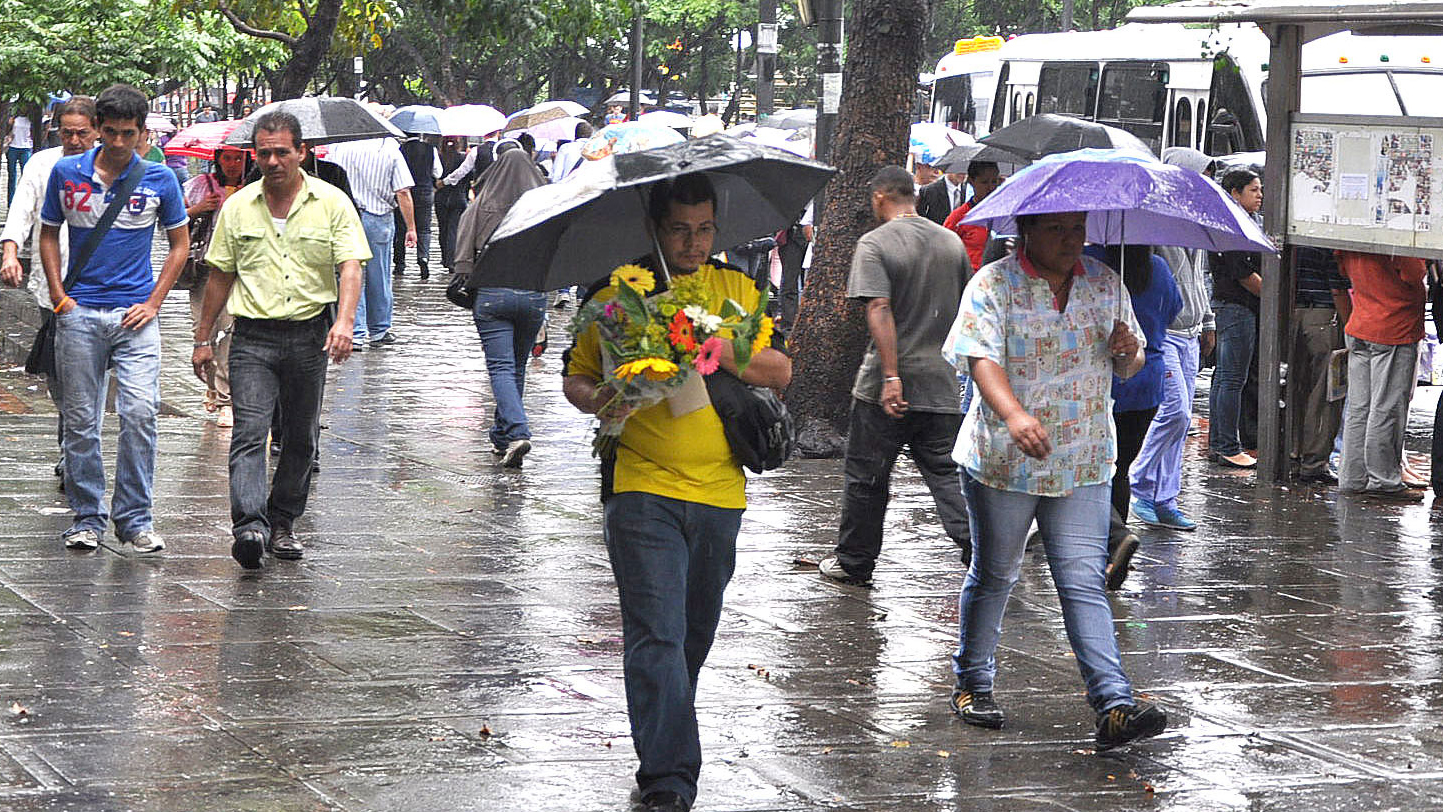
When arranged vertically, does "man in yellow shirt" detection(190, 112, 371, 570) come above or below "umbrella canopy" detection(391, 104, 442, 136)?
below

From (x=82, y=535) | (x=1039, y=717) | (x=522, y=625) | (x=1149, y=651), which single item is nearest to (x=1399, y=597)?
(x=1149, y=651)

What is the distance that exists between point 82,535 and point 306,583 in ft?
3.63

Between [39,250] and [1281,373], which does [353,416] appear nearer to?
[39,250]

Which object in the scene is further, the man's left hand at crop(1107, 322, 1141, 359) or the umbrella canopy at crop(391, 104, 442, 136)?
the umbrella canopy at crop(391, 104, 442, 136)

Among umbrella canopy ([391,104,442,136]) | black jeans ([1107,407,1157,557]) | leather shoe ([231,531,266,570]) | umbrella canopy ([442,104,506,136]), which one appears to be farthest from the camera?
umbrella canopy ([442,104,506,136])

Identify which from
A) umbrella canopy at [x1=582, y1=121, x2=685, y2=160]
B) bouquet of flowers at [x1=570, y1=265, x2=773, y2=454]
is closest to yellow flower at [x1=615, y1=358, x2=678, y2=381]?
bouquet of flowers at [x1=570, y1=265, x2=773, y2=454]

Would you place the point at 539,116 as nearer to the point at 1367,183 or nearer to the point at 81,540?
the point at 1367,183

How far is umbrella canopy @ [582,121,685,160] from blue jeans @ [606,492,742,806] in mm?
4615

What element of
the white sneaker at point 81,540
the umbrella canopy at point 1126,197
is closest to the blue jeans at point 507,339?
the white sneaker at point 81,540

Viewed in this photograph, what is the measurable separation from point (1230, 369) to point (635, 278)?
749 centimetres

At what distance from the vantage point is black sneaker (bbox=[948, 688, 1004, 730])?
6.12 metres

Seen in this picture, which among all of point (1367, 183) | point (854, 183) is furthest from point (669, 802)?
point (854, 183)

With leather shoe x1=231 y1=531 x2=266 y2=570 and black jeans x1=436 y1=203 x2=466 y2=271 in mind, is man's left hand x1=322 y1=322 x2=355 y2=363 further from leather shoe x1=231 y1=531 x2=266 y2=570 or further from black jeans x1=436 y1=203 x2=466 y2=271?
black jeans x1=436 y1=203 x2=466 y2=271

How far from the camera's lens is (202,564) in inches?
330
